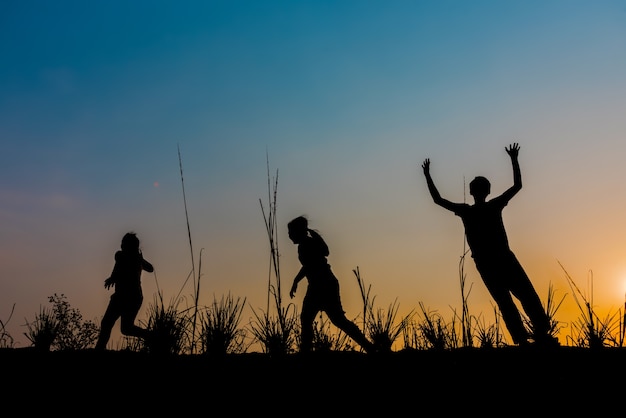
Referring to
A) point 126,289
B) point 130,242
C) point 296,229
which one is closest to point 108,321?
point 126,289

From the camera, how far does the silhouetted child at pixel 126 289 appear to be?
252 inches

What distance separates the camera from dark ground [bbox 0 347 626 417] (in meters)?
3.36

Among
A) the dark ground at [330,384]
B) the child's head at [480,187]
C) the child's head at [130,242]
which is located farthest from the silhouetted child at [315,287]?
the child's head at [130,242]

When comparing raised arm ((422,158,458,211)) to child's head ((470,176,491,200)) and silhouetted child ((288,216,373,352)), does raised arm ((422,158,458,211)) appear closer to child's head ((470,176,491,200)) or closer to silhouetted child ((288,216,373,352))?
child's head ((470,176,491,200))

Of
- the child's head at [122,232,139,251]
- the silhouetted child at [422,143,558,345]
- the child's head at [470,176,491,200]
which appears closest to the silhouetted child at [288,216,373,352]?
the silhouetted child at [422,143,558,345]

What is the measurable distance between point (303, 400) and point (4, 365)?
2546mm

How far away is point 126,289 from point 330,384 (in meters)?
3.55

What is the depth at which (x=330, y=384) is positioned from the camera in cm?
384

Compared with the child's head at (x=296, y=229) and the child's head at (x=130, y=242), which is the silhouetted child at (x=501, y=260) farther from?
the child's head at (x=130, y=242)

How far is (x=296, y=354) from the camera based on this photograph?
5.15m

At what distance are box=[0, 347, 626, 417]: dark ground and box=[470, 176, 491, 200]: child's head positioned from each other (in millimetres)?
1416

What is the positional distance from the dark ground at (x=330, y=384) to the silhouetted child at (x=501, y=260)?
375mm

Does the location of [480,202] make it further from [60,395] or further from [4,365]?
[4,365]

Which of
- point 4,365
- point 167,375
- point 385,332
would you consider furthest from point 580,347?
point 4,365
